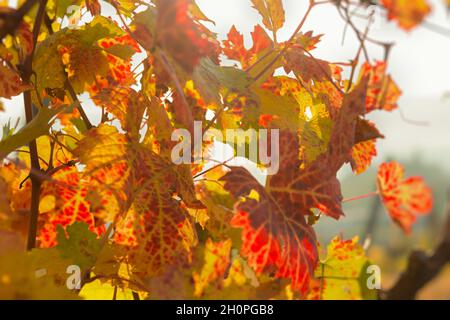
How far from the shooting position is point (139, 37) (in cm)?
58

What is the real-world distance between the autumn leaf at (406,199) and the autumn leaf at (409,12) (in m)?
0.18

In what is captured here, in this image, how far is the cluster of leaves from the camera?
19.7 inches

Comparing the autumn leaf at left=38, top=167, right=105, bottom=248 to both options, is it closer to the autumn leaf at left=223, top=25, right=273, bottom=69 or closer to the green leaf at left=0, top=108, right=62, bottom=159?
the green leaf at left=0, top=108, right=62, bottom=159

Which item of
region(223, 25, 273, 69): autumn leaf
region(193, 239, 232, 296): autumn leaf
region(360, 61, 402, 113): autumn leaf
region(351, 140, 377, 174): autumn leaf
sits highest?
region(223, 25, 273, 69): autumn leaf

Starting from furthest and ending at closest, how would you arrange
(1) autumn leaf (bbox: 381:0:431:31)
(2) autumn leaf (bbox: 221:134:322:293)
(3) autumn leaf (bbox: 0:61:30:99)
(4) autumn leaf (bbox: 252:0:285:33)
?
(4) autumn leaf (bbox: 252:0:285:33), (3) autumn leaf (bbox: 0:61:30:99), (2) autumn leaf (bbox: 221:134:322:293), (1) autumn leaf (bbox: 381:0:431:31)

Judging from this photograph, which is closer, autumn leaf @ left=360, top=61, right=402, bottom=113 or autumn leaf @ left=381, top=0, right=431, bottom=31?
autumn leaf @ left=381, top=0, right=431, bottom=31

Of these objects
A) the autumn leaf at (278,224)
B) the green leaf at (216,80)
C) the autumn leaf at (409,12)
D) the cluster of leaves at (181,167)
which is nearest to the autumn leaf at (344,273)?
the cluster of leaves at (181,167)

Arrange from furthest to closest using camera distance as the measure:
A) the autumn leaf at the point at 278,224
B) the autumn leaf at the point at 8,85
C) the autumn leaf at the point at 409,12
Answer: the autumn leaf at the point at 8,85 < the autumn leaf at the point at 278,224 < the autumn leaf at the point at 409,12

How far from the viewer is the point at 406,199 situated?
0.58 metres

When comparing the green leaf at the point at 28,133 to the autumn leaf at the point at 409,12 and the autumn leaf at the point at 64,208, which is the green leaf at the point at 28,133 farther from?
the autumn leaf at the point at 409,12

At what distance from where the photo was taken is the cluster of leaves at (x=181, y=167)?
0.50 m

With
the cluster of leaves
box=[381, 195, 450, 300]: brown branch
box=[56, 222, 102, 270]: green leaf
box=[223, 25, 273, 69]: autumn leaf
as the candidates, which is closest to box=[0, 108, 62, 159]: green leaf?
the cluster of leaves

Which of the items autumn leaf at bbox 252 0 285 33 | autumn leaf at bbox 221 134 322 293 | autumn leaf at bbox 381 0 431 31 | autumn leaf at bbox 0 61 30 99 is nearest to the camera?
autumn leaf at bbox 381 0 431 31

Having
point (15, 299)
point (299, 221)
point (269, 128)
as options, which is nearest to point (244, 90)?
point (269, 128)
